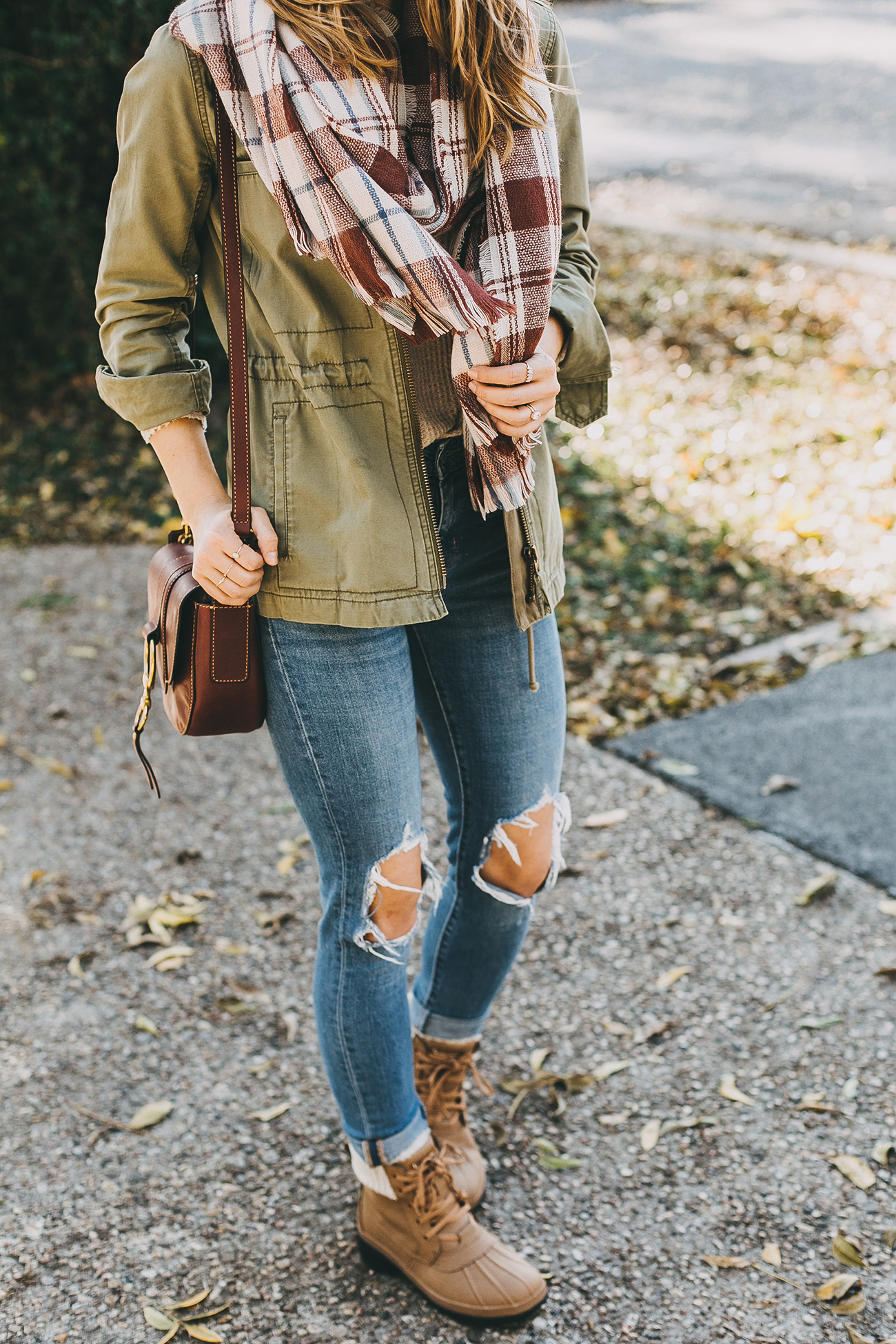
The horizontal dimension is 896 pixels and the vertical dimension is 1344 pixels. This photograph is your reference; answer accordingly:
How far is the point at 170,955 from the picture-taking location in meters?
2.93

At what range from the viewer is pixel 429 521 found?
1.71 m

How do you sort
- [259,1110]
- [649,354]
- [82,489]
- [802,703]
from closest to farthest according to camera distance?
[259,1110], [802,703], [82,489], [649,354]

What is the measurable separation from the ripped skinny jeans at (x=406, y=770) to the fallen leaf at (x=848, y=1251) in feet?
2.46

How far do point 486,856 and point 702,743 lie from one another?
1.80 m

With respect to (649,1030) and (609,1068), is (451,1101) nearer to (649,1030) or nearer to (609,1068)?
(609,1068)

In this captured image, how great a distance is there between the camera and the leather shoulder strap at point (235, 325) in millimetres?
1584

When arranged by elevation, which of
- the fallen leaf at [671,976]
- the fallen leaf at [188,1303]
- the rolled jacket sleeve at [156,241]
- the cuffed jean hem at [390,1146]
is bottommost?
the fallen leaf at [671,976]

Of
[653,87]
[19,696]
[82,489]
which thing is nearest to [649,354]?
[82,489]

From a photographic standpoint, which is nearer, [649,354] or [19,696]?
[19,696]

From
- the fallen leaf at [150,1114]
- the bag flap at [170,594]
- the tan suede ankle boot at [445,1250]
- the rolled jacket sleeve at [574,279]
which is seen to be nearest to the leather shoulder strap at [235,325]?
the bag flap at [170,594]

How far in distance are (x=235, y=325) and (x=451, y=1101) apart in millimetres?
1481

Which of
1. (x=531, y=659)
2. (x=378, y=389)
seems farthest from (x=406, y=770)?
(x=378, y=389)

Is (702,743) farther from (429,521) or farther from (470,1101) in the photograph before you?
(429,521)

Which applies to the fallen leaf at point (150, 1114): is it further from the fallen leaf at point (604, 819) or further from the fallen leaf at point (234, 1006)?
the fallen leaf at point (604, 819)
